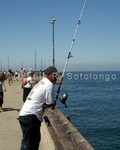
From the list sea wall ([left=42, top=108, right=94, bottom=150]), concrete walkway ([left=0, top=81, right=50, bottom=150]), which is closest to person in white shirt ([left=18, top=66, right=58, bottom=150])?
sea wall ([left=42, top=108, right=94, bottom=150])

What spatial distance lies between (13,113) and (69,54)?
12.4 ft

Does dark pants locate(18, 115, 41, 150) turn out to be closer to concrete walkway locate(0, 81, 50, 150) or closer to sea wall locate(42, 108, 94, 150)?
sea wall locate(42, 108, 94, 150)

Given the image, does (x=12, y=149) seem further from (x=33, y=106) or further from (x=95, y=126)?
(x=95, y=126)

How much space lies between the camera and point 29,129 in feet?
13.1

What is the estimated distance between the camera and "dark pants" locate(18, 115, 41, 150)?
13.0 feet

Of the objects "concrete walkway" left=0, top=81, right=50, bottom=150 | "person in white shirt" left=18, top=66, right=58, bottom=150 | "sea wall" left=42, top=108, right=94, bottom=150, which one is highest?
"person in white shirt" left=18, top=66, right=58, bottom=150

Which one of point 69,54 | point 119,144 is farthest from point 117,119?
point 69,54

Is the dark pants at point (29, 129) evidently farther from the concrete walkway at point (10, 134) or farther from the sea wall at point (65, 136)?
the concrete walkway at point (10, 134)

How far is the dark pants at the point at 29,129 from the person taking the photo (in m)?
3.96

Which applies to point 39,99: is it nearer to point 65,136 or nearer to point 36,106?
point 36,106

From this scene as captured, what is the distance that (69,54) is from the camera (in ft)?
23.7

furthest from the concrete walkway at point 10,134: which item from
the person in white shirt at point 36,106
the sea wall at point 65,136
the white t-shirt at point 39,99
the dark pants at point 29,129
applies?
the white t-shirt at point 39,99

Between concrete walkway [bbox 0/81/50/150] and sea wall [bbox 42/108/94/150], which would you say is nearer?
sea wall [bbox 42/108/94/150]

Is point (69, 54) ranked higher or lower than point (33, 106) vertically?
higher
